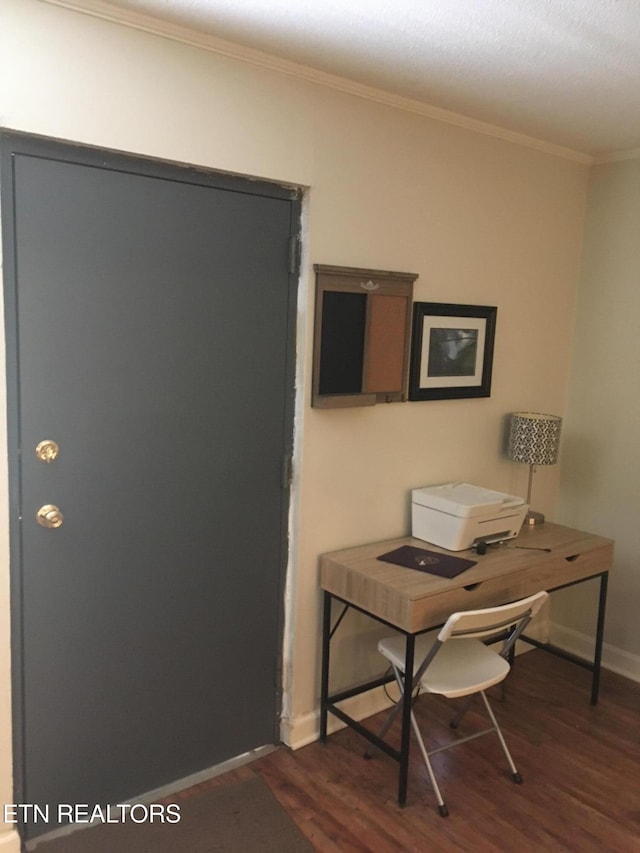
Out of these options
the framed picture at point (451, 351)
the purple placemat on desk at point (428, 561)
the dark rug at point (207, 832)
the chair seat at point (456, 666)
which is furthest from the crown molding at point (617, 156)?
the dark rug at point (207, 832)

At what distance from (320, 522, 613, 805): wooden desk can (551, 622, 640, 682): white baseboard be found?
0.97 feet

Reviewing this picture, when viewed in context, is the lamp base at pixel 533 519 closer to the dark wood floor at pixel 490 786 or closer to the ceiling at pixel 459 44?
the dark wood floor at pixel 490 786

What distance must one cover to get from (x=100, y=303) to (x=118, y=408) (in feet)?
1.05

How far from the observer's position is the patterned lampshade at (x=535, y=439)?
10.2 feet

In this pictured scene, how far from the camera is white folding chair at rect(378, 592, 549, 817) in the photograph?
2.26 metres

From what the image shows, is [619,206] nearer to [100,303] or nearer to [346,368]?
[346,368]

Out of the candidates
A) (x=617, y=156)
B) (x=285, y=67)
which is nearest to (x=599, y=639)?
(x=617, y=156)

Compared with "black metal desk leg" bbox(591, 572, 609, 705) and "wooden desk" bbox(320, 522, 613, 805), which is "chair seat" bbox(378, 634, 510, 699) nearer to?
"wooden desk" bbox(320, 522, 613, 805)

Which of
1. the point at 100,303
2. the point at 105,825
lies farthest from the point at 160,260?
the point at 105,825

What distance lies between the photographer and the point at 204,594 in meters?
2.44

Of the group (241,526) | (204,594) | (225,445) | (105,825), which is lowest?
(105,825)

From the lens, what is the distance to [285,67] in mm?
2311

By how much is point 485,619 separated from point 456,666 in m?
0.34

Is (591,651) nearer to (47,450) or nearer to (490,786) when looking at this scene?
(490,786)
